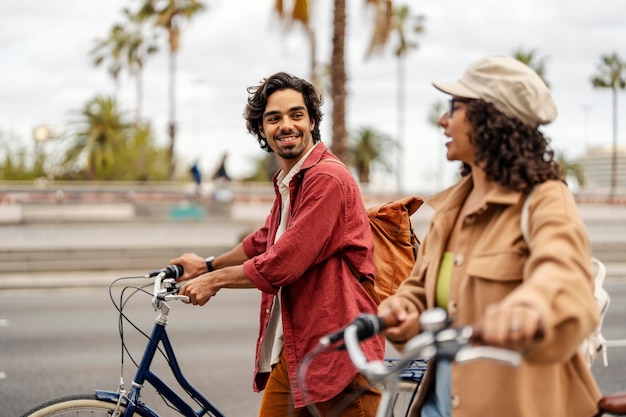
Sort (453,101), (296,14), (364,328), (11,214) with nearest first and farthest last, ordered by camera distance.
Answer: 1. (364,328)
2. (453,101)
3. (296,14)
4. (11,214)

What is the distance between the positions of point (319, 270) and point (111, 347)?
17.7ft

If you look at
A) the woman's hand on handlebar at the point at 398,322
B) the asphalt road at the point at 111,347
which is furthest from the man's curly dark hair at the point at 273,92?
the asphalt road at the point at 111,347

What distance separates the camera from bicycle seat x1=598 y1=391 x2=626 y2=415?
2381mm

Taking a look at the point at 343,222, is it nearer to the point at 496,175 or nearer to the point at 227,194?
the point at 496,175

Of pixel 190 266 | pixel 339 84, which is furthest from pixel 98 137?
pixel 190 266

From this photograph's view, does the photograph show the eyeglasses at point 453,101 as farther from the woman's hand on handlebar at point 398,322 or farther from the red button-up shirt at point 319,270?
the red button-up shirt at point 319,270

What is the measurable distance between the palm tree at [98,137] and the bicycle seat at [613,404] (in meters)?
43.4

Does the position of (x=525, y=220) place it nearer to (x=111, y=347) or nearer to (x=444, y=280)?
(x=444, y=280)

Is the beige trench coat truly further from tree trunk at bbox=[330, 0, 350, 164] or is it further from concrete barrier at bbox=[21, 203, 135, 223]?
concrete barrier at bbox=[21, 203, 135, 223]

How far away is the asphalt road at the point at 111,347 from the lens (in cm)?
646

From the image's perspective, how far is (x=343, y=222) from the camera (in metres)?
3.17

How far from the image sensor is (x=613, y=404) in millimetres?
2418

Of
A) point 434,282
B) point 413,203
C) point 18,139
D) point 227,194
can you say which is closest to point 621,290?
point 413,203

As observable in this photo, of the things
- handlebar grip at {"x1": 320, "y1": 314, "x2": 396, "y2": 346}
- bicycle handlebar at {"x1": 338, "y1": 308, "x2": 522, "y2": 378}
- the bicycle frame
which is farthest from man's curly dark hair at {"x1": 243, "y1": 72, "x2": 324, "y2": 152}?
bicycle handlebar at {"x1": 338, "y1": 308, "x2": 522, "y2": 378}
